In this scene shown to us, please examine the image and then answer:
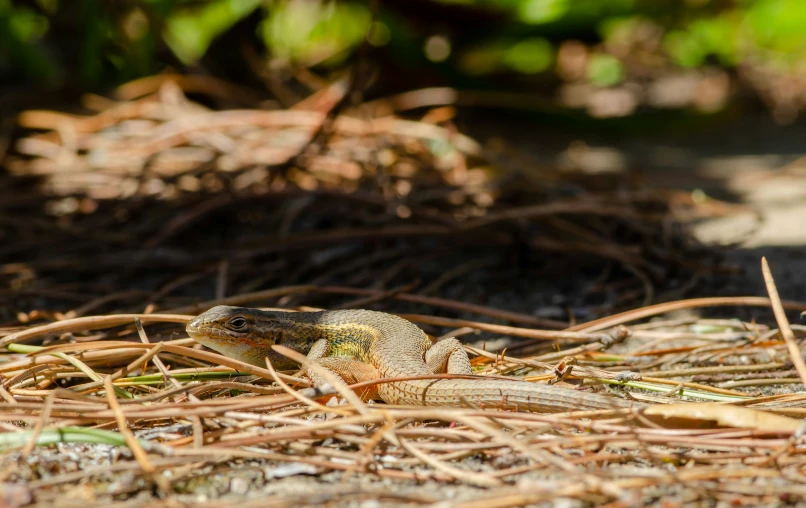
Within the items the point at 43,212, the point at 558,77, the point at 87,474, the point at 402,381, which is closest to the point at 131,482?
the point at 87,474

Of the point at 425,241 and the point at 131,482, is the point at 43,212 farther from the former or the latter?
the point at 131,482

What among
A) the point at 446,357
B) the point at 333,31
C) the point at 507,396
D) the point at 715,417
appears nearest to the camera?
the point at 715,417

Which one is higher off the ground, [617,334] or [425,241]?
[425,241]

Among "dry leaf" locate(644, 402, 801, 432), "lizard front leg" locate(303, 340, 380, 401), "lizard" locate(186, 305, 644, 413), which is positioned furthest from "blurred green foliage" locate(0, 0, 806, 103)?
"dry leaf" locate(644, 402, 801, 432)

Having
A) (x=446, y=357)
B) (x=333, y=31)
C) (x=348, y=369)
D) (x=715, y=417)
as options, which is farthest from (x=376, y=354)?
(x=333, y=31)

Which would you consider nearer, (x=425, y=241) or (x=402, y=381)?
(x=402, y=381)

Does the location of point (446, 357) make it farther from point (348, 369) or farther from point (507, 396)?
point (507, 396)
